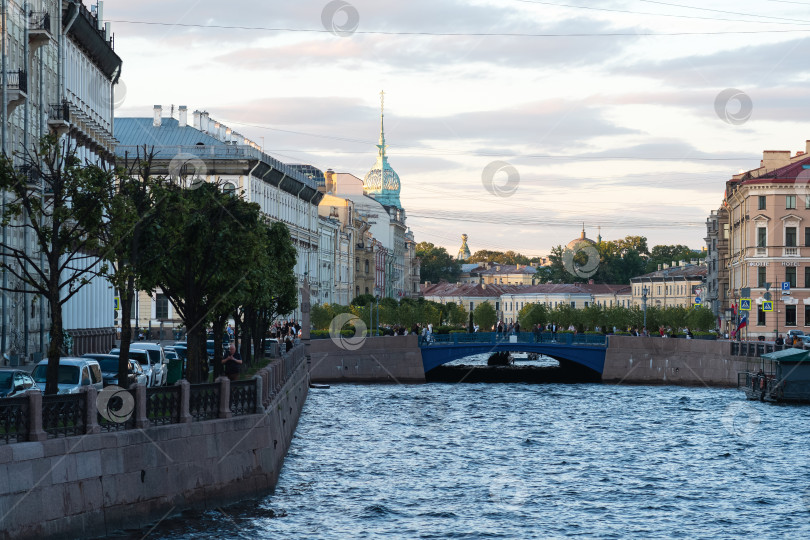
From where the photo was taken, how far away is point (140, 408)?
22953mm

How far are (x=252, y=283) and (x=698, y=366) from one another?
40.0 meters

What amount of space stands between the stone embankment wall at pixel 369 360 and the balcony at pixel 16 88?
36.3 m

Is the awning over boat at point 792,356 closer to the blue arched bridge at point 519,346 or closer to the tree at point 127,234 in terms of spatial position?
the blue arched bridge at point 519,346

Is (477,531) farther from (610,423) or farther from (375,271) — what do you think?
(375,271)

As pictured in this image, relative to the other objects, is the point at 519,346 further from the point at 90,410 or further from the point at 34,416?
the point at 34,416

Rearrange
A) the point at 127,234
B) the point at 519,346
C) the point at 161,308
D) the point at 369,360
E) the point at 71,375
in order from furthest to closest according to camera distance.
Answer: the point at 161,308
the point at 519,346
the point at 369,360
the point at 71,375
the point at 127,234

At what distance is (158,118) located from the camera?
315ft

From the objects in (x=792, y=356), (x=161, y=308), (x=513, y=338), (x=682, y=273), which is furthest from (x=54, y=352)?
(x=682, y=273)

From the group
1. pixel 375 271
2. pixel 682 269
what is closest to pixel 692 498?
pixel 375 271

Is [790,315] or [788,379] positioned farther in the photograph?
[790,315]

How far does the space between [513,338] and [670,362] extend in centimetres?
1008

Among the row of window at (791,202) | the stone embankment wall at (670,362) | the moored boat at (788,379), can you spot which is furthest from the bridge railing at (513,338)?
the moored boat at (788,379)

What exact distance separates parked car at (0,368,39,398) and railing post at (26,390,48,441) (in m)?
6.84

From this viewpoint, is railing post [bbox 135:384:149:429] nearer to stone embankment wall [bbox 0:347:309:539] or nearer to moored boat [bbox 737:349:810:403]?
stone embankment wall [bbox 0:347:309:539]
